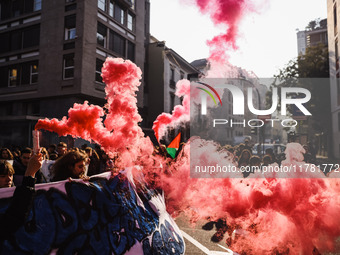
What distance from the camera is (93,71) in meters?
20.9

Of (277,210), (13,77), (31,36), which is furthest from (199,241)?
(13,77)

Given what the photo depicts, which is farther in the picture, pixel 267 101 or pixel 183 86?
pixel 267 101

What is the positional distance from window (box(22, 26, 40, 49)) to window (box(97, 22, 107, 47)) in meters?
4.90

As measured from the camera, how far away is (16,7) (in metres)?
23.6

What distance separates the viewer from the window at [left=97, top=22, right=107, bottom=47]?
21.6m

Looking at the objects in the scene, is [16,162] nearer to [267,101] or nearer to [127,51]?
[127,51]

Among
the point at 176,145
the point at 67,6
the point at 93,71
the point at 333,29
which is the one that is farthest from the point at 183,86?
the point at 333,29

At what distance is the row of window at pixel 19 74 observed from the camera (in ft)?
73.0

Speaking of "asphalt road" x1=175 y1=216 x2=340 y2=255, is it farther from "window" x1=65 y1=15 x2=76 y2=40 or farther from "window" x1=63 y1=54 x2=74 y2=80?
"window" x1=65 y1=15 x2=76 y2=40

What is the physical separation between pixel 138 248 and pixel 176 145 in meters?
5.15

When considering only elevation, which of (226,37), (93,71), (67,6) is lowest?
(226,37)

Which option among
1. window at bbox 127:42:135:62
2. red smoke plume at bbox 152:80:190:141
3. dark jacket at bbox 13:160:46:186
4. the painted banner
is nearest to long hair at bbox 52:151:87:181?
the painted banner

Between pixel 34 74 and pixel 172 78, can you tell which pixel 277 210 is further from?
pixel 172 78

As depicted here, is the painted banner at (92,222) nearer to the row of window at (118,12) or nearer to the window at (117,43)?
the window at (117,43)
